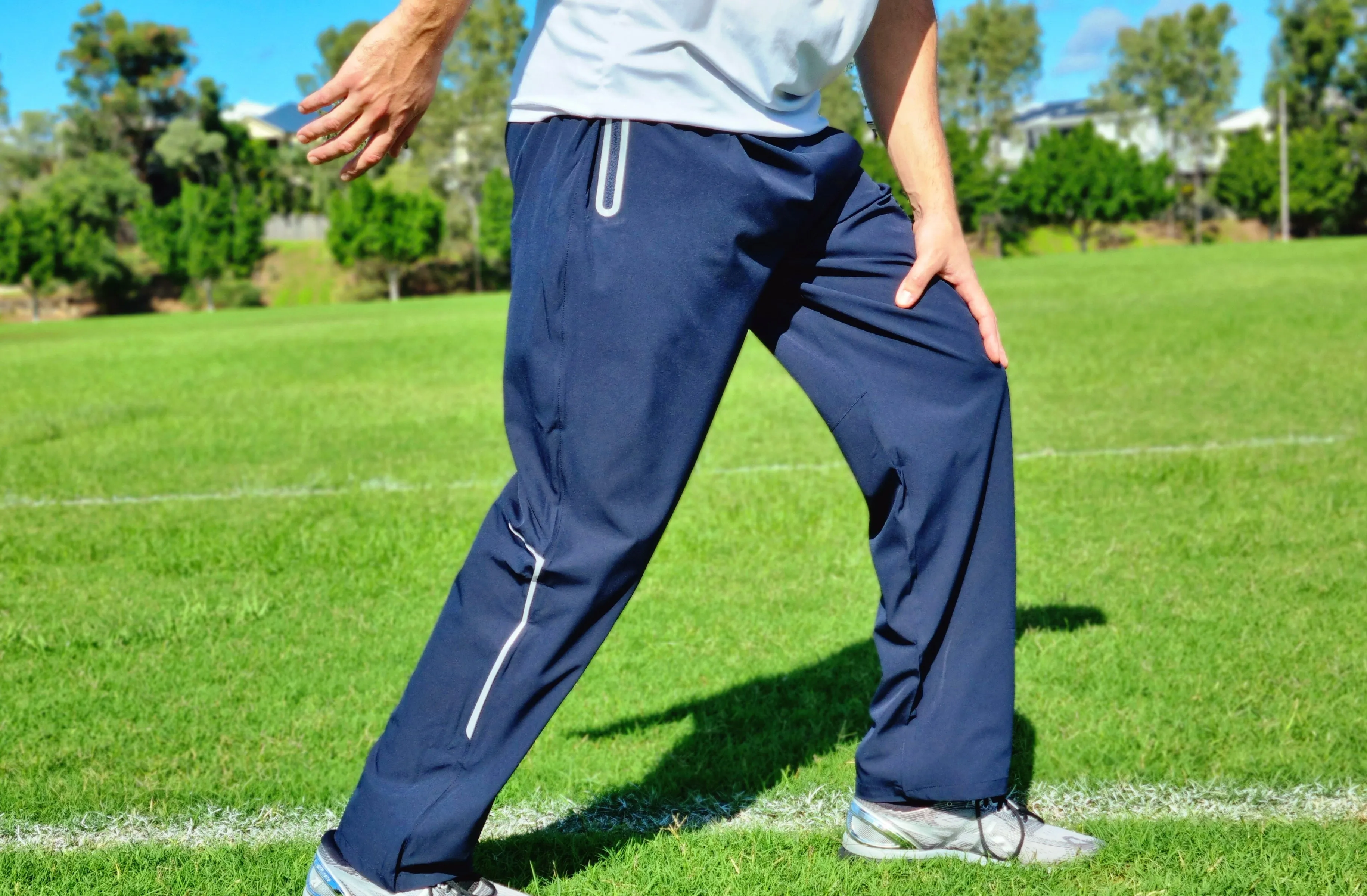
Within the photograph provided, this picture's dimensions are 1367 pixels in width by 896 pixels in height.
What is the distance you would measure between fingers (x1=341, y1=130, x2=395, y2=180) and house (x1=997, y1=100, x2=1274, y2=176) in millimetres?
69929

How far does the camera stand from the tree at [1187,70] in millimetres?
71125

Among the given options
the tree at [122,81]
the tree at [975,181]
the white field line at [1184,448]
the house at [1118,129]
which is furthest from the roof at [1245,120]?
the white field line at [1184,448]

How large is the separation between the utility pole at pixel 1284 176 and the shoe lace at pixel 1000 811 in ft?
225

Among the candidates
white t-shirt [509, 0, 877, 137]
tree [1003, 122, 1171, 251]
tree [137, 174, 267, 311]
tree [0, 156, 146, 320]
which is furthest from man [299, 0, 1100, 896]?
tree [1003, 122, 1171, 251]

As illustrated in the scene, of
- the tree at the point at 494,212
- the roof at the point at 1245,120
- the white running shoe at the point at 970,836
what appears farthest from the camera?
the roof at the point at 1245,120

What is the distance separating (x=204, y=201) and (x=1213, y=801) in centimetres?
6408

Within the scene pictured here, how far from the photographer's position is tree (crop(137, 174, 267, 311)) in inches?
2320

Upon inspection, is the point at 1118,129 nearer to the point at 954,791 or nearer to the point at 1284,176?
the point at 1284,176

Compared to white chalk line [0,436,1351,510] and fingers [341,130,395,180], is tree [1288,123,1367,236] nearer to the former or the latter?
white chalk line [0,436,1351,510]

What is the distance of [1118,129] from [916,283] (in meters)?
79.1

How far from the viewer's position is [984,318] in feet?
7.48

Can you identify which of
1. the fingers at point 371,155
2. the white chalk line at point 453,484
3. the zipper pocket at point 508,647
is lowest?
the white chalk line at point 453,484

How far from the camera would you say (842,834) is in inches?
97.8

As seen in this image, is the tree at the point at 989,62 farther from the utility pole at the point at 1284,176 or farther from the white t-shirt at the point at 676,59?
the white t-shirt at the point at 676,59
